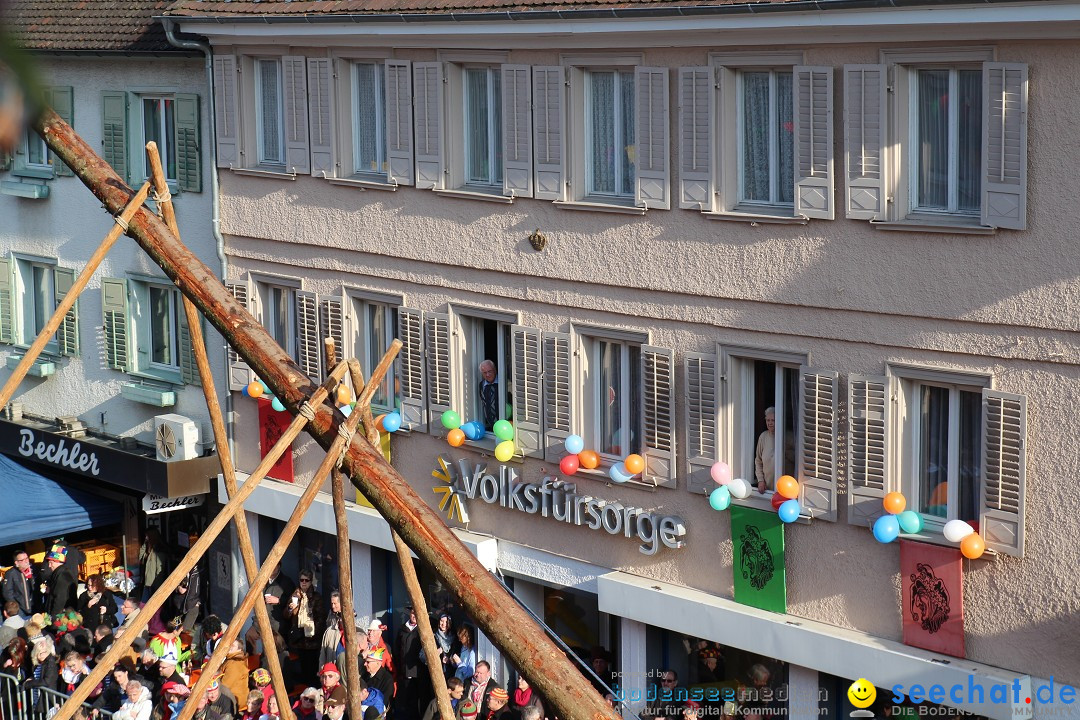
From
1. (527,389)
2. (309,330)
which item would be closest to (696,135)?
(527,389)

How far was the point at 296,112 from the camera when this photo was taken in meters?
17.6

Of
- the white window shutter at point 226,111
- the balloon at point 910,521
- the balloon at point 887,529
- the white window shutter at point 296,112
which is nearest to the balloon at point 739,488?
the balloon at point 887,529

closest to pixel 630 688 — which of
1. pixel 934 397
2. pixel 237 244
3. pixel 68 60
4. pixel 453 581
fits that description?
pixel 934 397

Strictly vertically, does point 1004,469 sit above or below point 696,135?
below

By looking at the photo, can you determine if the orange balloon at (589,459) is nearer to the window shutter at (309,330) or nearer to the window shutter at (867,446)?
the window shutter at (867,446)

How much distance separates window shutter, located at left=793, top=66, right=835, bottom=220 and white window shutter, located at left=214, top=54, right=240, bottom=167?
27.2 ft

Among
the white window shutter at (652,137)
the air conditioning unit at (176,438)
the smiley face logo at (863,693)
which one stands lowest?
the smiley face logo at (863,693)

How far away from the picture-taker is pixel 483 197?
15602 mm

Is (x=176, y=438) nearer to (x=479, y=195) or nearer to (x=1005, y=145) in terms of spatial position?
(x=479, y=195)

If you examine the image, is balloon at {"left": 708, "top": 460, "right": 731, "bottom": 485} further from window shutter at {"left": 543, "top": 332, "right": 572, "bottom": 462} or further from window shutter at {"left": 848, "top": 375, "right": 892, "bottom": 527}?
window shutter at {"left": 543, "top": 332, "right": 572, "bottom": 462}

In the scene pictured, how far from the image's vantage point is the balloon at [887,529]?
478 inches

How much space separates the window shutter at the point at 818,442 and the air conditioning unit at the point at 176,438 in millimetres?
9573

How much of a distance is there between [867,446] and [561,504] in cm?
382

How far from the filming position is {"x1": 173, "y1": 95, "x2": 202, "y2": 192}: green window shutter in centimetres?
1928
